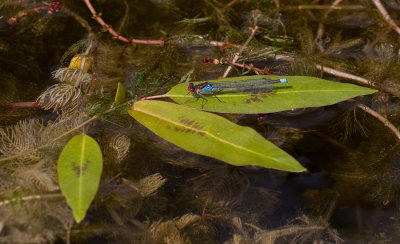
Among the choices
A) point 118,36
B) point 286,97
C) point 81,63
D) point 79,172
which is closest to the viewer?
point 79,172

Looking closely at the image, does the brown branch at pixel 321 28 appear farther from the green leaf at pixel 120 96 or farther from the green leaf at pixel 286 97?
the green leaf at pixel 120 96

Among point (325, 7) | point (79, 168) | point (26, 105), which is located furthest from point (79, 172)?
point (325, 7)

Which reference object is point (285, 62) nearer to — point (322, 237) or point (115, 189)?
point (322, 237)

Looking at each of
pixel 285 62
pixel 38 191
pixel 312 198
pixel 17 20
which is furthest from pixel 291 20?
pixel 38 191

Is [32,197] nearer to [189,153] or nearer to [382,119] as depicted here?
[189,153]

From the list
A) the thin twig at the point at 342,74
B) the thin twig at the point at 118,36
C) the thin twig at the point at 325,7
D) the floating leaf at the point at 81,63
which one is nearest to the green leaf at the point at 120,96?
the floating leaf at the point at 81,63

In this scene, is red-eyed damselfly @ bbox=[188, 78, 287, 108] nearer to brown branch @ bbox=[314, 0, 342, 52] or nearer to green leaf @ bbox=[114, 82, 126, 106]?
green leaf @ bbox=[114, 82, 126, 106]
